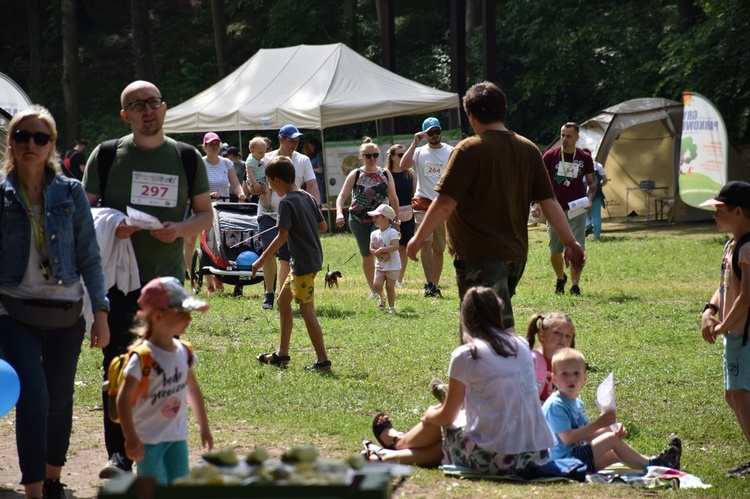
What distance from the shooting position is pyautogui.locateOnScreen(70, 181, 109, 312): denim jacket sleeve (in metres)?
4.96

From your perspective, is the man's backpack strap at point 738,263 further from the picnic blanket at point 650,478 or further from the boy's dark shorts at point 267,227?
the boy's dark shorts at point 267,227

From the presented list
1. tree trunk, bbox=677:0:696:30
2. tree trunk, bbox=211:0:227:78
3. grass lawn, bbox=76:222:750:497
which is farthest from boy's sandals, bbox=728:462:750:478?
tree trunk, bbox=211:0:227:78

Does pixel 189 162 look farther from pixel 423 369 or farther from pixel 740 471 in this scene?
pixel 423 369

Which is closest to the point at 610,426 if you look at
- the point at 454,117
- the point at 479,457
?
the point at 479,457

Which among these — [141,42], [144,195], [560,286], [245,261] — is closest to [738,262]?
[144,195]

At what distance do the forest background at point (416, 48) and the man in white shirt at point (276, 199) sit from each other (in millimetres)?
14858

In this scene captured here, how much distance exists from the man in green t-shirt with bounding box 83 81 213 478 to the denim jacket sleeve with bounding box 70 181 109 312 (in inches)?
11.7

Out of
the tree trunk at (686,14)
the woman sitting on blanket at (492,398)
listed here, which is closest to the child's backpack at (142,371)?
the woman sitting on blanket at (492,398)

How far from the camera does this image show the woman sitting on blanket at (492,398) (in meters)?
5.46

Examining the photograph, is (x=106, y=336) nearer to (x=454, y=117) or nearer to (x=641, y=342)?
(x=641, y=342)

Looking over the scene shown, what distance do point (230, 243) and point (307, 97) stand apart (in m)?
10.1

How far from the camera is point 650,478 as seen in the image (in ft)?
19.3

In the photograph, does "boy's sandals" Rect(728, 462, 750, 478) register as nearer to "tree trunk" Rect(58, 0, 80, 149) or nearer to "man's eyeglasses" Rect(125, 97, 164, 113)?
"man's eyeglasses" Rect(125, 97, 164, 113)

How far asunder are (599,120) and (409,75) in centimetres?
1522
